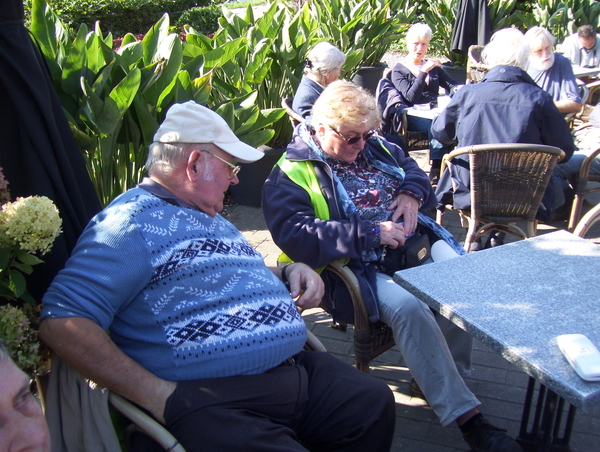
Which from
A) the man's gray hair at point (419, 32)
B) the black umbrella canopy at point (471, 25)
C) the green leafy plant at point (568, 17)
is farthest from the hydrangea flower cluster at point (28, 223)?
the green leafy plant at point (568, 17)

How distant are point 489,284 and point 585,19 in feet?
32.5

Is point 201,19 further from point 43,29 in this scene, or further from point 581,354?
point 581,354

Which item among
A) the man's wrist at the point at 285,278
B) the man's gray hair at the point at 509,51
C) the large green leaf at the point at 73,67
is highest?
the man's gray hair at the point at 509,51

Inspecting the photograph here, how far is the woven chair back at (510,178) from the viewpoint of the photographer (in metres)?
3.20

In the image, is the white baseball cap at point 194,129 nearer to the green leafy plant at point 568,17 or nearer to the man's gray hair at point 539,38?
the man's gray hair at point 539,38

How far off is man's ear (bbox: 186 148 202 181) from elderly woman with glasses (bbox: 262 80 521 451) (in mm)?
623

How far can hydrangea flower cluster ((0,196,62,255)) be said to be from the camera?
1.44 meters

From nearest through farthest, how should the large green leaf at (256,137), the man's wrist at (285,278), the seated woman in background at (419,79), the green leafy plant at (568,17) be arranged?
the man's wrist at (285,278) < the large green leaf at (256,137) < the seated woman in background at (419,79) < the green leafy plant at (568,17)

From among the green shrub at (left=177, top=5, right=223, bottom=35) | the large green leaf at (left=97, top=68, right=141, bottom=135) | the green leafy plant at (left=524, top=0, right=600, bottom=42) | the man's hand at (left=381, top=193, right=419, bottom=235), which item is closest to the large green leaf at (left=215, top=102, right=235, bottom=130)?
the large green leaf at (left=97, top=68, right=141, bottom=135)

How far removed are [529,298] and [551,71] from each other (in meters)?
4.04

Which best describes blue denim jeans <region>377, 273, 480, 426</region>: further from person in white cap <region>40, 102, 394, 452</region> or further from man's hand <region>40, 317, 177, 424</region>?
man's hand <region>40, 317, 177, 424</region>

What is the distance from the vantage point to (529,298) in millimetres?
1880

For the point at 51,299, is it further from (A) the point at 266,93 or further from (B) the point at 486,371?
(A) the point at 266,93

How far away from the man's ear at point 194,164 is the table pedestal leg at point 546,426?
1.49 m
